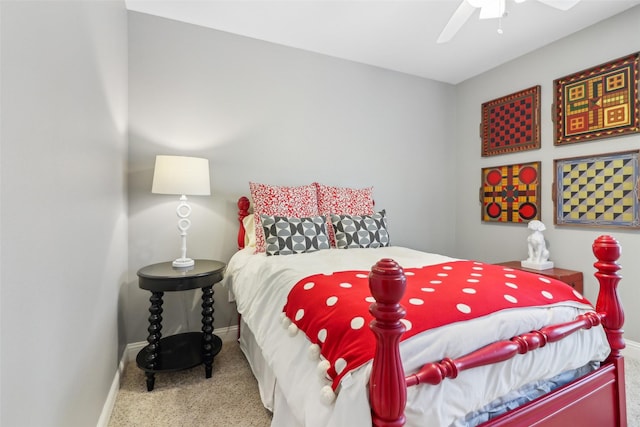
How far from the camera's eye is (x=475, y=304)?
3.59ft

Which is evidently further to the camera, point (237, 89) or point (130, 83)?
point (237, 89)

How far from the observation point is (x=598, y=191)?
2492 mm

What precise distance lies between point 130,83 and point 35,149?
180 cm

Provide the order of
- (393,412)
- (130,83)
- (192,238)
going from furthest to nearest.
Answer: (192,238), (130,83), (393,412)

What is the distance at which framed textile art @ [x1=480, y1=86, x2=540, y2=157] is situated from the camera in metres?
2.93

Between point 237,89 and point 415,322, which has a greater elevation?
point 237,89

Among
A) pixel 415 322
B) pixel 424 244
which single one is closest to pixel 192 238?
pixel 415 322

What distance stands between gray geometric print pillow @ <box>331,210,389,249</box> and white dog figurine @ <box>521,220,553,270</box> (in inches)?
53.0

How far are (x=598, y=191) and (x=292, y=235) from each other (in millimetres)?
2490

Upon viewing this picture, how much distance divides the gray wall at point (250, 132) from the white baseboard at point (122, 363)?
0.06 m

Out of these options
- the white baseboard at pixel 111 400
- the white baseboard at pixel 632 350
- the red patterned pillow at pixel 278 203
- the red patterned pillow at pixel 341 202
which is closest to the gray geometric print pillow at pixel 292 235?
the red patterned pillow at pixel 278 203

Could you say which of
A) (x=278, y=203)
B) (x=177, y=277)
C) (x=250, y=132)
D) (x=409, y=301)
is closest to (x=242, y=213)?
(x=278, y=203)

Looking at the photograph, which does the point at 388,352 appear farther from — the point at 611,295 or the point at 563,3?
the point at 563,3

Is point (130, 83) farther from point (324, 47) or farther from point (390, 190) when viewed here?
point (390, 190)
